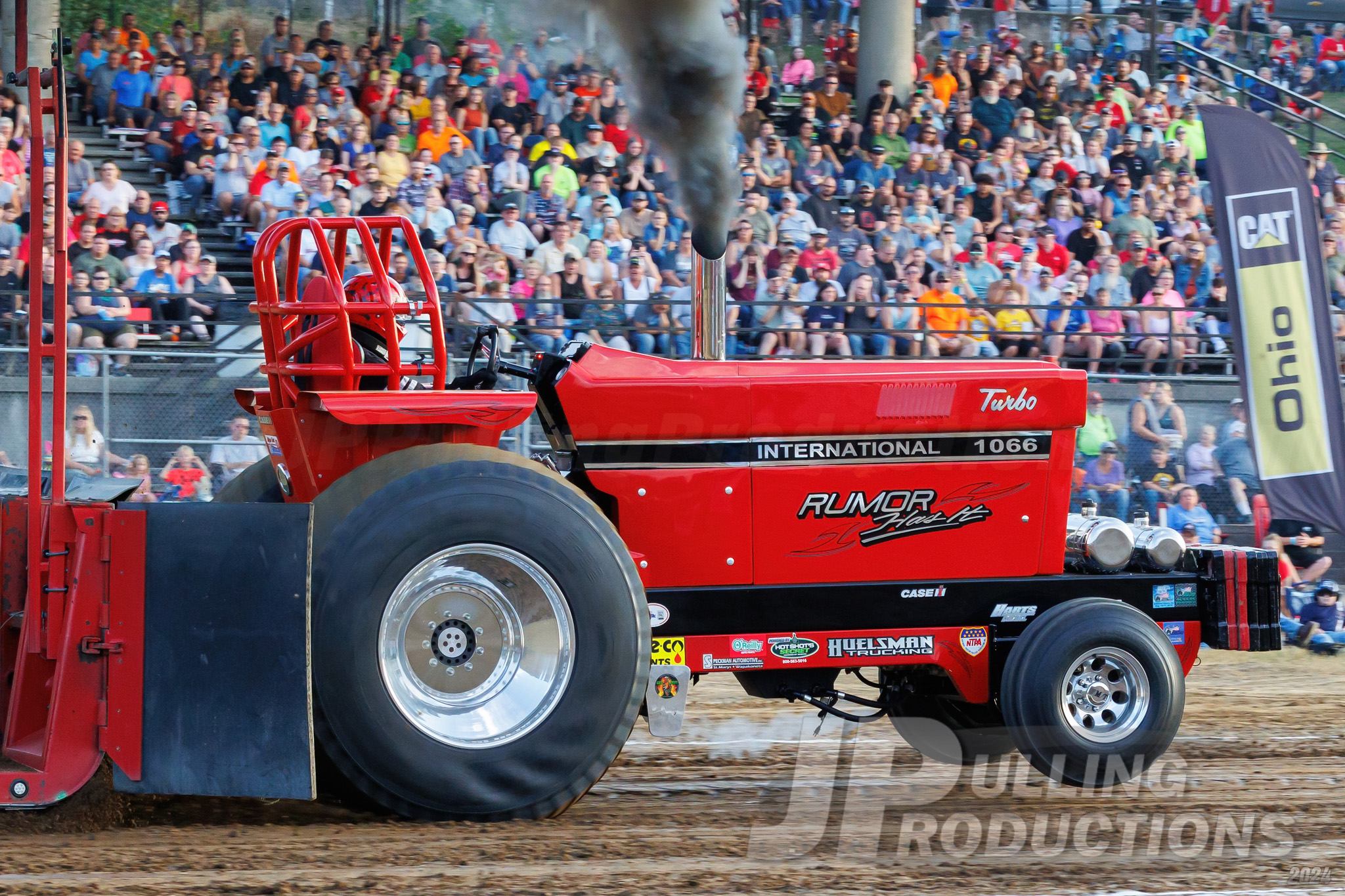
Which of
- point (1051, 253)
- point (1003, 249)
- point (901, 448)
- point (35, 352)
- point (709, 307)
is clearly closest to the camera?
point (35, 352)

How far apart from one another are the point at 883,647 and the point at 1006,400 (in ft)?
3.06

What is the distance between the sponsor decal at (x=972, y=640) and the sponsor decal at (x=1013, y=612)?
75 mm

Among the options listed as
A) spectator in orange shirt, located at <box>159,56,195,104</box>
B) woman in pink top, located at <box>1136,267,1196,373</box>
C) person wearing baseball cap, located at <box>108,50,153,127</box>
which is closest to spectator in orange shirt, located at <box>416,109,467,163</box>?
spectator in orange shirt, located at <box>159,56,195,104</box>

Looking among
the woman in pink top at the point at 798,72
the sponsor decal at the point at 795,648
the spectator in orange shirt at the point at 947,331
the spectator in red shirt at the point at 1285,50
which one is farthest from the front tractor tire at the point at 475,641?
the spectator in red shirt at the point at 1285,50

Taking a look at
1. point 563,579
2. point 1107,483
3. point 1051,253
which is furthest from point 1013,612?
point 1051,253

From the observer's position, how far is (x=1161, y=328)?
11.4 metres

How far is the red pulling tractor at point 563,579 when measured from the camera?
13.4 ft

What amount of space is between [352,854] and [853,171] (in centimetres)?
925

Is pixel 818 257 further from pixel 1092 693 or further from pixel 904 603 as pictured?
pixel 1092 693

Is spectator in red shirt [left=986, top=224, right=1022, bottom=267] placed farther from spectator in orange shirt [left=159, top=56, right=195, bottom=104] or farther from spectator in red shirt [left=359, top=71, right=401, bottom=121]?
spectator in orange shirt [left=159, top=56, right=195, bottom=104]

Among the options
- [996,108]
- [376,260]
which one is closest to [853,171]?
[996,108]

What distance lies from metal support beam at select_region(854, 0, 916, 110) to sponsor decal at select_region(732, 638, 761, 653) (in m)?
9.22

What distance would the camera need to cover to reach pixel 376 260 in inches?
185
